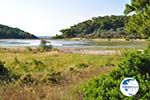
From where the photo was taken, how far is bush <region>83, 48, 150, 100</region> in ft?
24.3

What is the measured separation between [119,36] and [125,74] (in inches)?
5125

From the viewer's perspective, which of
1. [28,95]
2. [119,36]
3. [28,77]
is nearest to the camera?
[28,95]

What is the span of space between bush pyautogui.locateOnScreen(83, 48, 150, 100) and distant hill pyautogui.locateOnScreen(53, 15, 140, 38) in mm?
128435

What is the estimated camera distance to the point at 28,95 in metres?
10.3

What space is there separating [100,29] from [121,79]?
148 m

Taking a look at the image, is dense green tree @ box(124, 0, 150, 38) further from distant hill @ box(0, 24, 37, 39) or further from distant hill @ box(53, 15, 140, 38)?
distant hill @ box(0, 24, 37, 39)

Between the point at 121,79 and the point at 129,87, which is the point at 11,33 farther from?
the point at 129,87

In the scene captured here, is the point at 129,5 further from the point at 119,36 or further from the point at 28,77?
the point at 119,36

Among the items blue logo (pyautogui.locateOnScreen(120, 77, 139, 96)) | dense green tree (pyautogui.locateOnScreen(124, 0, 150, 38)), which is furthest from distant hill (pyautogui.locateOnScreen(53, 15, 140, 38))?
blue logo (pyautogui.locateOnScreen(120, 77, 139, 96))

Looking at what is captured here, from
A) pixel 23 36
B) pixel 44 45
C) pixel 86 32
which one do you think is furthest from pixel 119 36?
pixel 44 45

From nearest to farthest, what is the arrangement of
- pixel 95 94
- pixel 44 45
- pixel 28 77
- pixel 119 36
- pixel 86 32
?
pixel 95 94 → pixel 28 77 → pixel 44 45 → pixel 119 36 → pixel 86 32

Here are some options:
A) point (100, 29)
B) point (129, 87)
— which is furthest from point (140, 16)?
point (100, 29)

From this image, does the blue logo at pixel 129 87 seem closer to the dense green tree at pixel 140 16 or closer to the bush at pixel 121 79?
the bush at pixel 121 79

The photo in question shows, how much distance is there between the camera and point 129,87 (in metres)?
6.39
